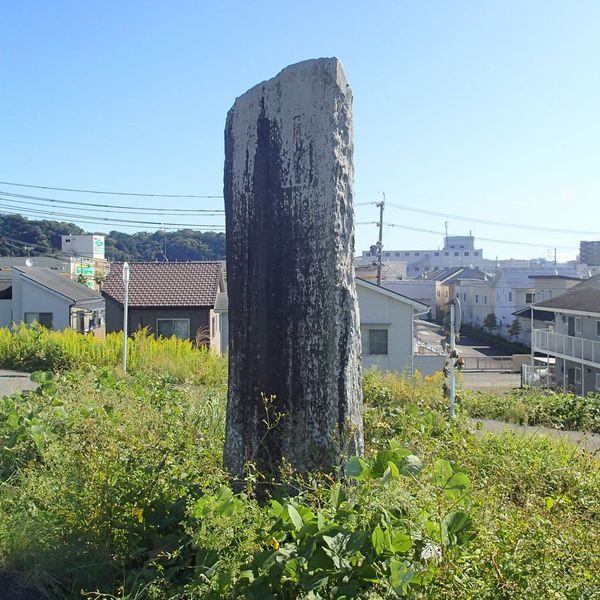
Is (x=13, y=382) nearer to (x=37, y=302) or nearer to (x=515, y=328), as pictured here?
(x=37, y=302)

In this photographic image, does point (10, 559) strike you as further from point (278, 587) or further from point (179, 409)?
point (179, 409)

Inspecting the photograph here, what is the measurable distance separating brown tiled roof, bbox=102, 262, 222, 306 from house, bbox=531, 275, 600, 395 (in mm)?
14330

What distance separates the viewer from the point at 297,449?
3725 mm

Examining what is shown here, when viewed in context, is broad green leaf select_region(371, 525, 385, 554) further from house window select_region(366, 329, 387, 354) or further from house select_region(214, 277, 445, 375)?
house window select_region(366, 329, 387, 354)

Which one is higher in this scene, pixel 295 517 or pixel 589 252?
pixel 589 252

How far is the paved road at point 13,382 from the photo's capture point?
35.4 ft

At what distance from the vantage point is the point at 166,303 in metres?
25.2

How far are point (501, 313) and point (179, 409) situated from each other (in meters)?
52.1

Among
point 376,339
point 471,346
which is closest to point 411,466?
point 376,339

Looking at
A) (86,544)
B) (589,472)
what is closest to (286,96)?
(86,544)

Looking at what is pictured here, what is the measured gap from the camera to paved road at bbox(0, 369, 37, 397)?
1078cm

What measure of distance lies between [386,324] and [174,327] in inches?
324

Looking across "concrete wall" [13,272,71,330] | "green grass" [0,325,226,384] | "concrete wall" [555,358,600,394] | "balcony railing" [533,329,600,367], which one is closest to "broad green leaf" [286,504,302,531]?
"green grass" [0,325,226,384]

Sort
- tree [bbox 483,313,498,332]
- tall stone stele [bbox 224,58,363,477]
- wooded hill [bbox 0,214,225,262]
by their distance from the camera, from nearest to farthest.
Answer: tall stone stele [bbox 224,58,363,477], tree [bbox 483,313,498,332], wooded hill [bbox 0,214,225,262]
